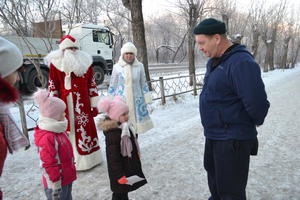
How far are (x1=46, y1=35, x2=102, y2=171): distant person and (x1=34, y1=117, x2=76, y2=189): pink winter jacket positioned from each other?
111cm

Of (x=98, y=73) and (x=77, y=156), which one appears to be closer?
(x=77, y=156)

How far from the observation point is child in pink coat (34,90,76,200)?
1.76m

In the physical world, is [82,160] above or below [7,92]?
below

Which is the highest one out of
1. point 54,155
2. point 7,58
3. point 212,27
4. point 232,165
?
point 212,27

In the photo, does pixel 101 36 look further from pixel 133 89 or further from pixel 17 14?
pixel 133 89

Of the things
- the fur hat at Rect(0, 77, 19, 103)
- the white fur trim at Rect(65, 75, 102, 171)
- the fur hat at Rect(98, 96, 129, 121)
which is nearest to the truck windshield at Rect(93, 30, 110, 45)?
the white fur trim at Rect(65, 75, 102, 171)

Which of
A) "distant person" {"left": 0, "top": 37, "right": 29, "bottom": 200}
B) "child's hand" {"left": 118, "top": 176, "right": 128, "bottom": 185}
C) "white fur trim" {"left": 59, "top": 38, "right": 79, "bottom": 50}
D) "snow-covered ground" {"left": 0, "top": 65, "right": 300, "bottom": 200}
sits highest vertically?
"white fur trim" {"left": 59, "top": 38, "right": 79, "bottom": 50}

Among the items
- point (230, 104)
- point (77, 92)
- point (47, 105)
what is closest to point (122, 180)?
point (47, 105)

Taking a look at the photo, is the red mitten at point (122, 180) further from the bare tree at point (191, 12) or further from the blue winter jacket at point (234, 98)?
the bare tree at point (191, 12)

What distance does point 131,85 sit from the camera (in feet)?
11.8

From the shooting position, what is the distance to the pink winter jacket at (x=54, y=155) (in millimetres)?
1754

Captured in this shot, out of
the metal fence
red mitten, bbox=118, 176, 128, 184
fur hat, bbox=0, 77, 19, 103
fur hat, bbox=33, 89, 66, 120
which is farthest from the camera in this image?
the metal fence

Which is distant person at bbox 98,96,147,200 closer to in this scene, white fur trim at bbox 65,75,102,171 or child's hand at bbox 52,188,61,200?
child's hand at bbox 52,188,61,200

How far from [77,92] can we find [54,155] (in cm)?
137
